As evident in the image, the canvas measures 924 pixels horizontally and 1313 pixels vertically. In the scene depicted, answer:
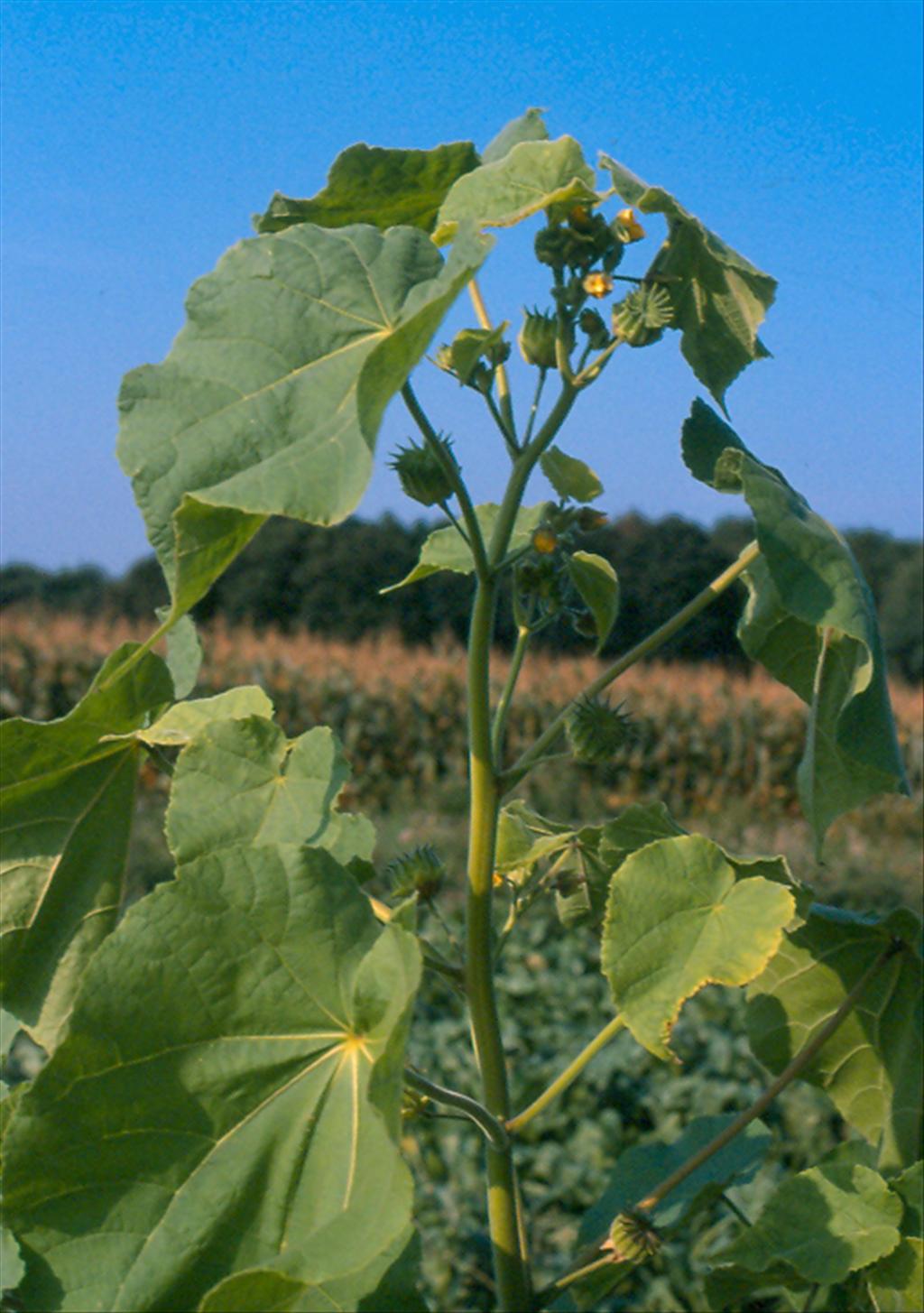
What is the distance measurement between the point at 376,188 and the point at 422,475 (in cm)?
31

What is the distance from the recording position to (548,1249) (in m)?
3.12

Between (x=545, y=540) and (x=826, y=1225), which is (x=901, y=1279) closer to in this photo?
(x=826, y=1225)

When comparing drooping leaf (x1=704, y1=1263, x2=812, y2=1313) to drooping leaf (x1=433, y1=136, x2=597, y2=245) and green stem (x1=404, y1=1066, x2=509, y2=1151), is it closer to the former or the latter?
green stem (x1=404, y1=1066, x2=509, y2=1151)

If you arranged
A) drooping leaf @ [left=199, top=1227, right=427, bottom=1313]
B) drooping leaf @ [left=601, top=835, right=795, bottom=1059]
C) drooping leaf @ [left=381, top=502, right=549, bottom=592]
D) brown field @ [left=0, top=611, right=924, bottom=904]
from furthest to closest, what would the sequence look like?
brown field @ [left=0, top=611, right=924, bottom=904], drooping leaf @ [left=381, top=502, right=549, bottom=592], drooping leaf @ [left=601, top=835, right=795, bottom=1059], drooping leaf @ [left=199, top=1227, right=427, bottom=1313]

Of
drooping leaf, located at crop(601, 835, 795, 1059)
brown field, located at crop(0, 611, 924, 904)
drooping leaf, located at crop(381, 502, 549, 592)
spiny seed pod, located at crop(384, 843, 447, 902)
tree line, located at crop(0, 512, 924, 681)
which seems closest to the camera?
drooping leaf, located at crop(601, 835, 795, 1059)

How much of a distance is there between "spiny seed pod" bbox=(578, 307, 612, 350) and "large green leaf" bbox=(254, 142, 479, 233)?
0.76ft

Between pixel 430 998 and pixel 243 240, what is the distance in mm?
3703

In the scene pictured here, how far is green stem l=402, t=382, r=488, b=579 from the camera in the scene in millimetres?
933

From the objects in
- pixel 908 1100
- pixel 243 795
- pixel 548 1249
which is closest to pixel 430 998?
pixel 548 1249

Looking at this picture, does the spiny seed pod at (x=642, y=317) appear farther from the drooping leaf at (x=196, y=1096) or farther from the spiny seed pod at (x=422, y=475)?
the drooping leaf at (x=196, y=1096)

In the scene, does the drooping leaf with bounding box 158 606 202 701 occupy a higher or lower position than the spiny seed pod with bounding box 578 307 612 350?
lower

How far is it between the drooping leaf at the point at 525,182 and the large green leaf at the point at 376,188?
17 cm

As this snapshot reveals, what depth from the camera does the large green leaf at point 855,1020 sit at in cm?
130

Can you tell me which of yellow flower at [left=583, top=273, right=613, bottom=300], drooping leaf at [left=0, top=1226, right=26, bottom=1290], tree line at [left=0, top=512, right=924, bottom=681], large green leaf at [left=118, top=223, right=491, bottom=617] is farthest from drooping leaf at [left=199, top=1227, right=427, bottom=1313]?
tree line at [left=0, top=512, right=924, bottom=681]
